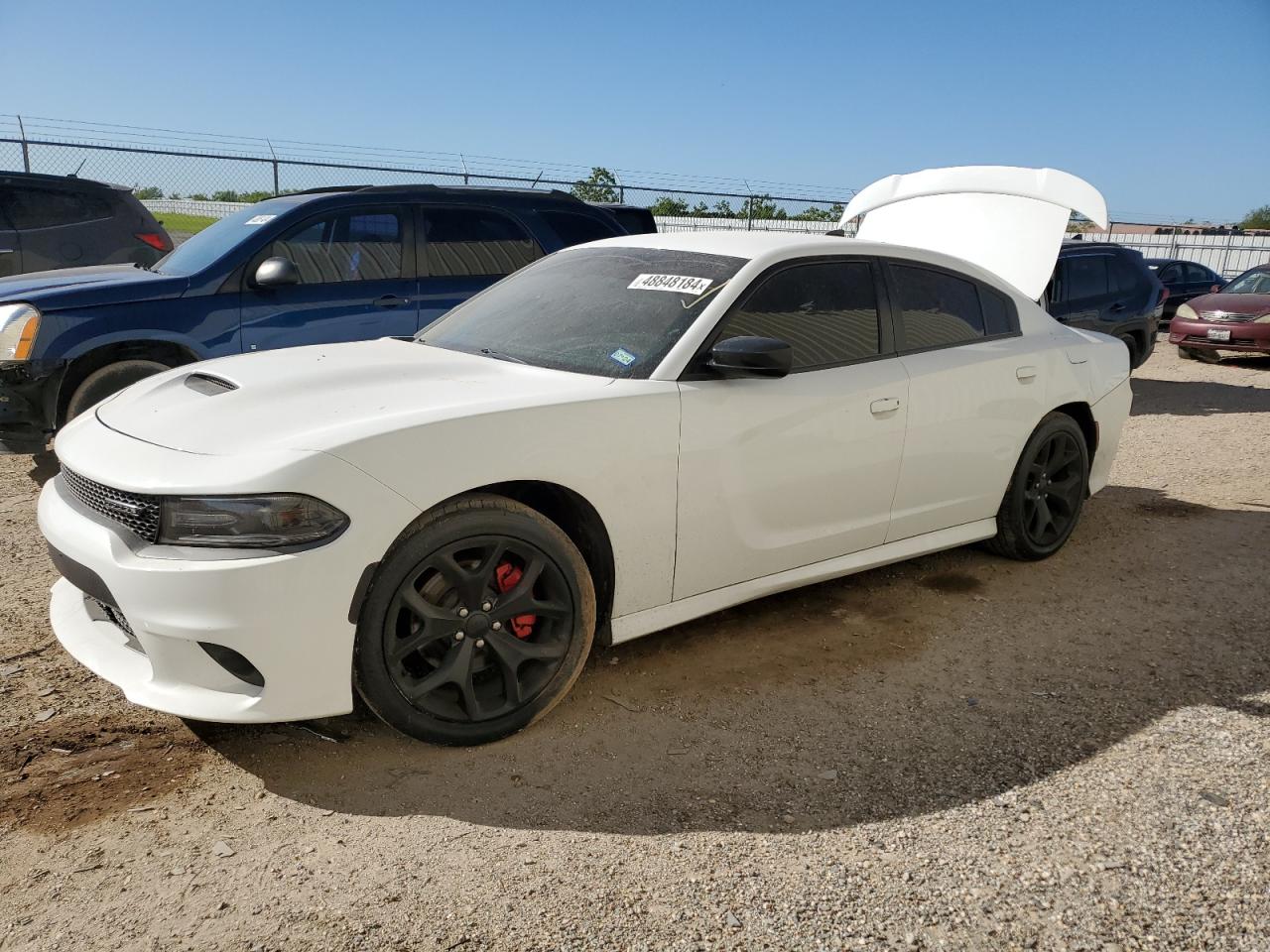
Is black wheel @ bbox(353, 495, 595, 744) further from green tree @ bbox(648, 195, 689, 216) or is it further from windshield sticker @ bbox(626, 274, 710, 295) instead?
green tree @ bbox(648, 195, 689, 216)

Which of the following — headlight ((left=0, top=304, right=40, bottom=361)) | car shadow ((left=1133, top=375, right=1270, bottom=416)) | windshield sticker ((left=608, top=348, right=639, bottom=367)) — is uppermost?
windshield sticker ((left=608, top=348, right=639, bottom=367))

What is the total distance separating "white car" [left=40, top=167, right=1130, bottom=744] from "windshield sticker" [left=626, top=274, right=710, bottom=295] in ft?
0.06

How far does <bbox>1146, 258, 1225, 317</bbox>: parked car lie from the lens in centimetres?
1853

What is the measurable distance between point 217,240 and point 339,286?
831mm

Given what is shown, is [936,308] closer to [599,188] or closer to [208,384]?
[208,384]

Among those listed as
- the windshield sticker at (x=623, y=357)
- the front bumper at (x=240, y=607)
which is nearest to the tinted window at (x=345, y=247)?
the windshield sticker at (x=623, y=357)

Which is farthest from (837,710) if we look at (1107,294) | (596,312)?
(1107,294)

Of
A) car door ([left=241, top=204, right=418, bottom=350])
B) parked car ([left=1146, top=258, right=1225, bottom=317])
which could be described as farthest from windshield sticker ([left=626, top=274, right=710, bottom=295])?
parked car ([left=1146, top=258, right=1225, bottom=317])

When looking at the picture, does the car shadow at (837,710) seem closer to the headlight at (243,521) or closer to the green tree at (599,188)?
the headlight at (243,521)

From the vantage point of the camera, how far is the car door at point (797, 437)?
3.51 meters

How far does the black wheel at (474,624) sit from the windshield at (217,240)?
13.0ft

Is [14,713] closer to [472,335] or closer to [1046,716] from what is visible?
[472,335]

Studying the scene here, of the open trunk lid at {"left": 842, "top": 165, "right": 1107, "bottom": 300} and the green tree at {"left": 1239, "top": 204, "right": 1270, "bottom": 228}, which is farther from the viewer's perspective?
the green tree at {"left": 1239, "top": 204, "right": 1270, "bottom": 228}

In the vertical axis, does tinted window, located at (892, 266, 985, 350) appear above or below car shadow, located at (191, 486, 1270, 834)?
above
